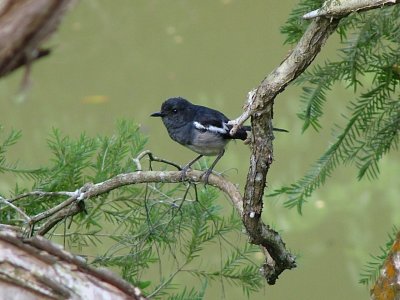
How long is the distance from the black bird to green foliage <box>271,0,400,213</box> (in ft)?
1.28

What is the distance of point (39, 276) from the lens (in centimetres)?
187

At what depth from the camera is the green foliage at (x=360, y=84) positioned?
10.8 feet

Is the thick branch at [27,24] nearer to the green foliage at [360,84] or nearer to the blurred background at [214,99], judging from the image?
the green foliage at [360,84]

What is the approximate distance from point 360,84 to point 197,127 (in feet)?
2.36

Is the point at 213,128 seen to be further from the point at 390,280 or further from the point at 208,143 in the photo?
the point at 390,280

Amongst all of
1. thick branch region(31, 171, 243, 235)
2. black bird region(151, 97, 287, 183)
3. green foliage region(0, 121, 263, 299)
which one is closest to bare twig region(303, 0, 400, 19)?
thick branch region(31, 171, 243, 235)

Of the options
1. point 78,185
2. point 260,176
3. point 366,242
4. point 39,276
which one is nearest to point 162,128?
point 366,242

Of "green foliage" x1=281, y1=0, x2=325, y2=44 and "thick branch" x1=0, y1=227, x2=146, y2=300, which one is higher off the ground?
"green foliage" x1=281, y1=0, x2=325, y2=44

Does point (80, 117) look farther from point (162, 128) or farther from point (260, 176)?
point (260, 176)

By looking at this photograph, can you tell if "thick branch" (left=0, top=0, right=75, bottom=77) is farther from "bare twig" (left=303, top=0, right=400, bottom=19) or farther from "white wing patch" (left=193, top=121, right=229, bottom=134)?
"white wing patch" (left=193, top=121, right=229, bottom=134)

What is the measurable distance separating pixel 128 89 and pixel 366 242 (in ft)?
7.33

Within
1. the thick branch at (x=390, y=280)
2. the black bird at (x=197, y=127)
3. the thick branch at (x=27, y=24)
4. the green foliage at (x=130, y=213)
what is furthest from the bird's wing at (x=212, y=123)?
the thick branch at (x=27, y=24)

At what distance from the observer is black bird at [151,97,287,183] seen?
3.76 metres

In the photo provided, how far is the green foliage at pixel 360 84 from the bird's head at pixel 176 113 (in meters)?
0.60
